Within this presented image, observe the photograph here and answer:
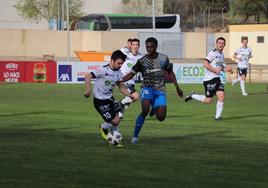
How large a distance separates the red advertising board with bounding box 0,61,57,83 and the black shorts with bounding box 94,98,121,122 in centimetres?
2790

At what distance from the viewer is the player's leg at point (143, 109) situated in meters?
15.2

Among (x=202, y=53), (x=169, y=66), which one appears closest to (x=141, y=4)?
(x=202, y=53)

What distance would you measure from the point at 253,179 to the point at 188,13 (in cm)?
10398

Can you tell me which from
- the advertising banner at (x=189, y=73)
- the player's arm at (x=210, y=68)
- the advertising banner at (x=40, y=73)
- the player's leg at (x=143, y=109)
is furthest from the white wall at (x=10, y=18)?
the player's leg at (x=143, y=109)

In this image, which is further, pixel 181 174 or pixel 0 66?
pixel 0 66

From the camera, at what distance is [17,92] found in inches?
1335

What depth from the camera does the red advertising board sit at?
42719 millimetres

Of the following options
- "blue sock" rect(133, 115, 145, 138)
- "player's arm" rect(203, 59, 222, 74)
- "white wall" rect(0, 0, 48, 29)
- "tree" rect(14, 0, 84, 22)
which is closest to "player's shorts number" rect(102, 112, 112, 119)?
"blue sock" rect(133, 115, 145, 138)

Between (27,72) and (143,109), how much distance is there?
28.5 metres

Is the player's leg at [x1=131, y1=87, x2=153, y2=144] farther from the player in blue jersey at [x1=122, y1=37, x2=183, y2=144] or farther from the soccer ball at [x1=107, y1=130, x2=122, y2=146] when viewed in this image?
the soccer ball at [x1=107, y1=130, x2=122, y2=146]

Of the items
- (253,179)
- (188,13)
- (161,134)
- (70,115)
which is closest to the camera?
(253,179)

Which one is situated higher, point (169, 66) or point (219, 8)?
point (219, 8)

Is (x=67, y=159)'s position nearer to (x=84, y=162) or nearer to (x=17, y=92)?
(x=84, y=162)

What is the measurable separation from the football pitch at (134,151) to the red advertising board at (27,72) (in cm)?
1805
